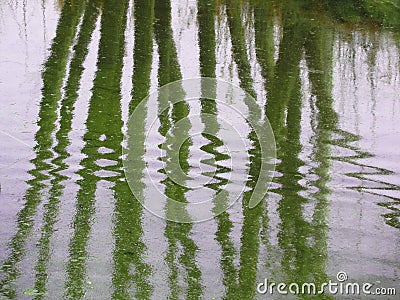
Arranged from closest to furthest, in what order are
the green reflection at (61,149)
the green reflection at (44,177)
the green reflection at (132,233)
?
the green reflection at (132,233), the green reflection at (44,177), the green reflection at (61,149)

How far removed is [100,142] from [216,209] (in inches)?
68.3

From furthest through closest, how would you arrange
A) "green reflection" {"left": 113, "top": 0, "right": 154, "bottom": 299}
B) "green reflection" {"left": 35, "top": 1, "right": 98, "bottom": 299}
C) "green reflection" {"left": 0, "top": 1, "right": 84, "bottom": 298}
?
"green reflection" {"left": 35, "top": 1, "right": 98, "bottom": 299} → "green reflection" {"left": 0, "top": 1, "right": 84, "bottom": 298} → "green reflection" {"left": 113, "top": 0, "right": 154, "bottom": 299}

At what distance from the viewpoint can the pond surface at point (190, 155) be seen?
550 centimetres

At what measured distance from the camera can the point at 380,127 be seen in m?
8.80

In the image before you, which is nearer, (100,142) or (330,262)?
(330,262)

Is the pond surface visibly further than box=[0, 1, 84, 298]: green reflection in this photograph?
Yes

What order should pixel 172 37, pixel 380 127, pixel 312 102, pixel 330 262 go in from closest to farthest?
pixel 330 262, pixel 380 127, pixel 312 102, pixel 172 37

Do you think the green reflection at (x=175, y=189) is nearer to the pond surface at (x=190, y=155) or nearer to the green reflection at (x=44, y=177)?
the pond surface at (x=190, y=155)

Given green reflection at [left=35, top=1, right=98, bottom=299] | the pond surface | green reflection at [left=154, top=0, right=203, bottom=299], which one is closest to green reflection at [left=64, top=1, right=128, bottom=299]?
the pond surface

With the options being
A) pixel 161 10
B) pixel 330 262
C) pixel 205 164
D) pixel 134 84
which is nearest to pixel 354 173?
pixel 205 164

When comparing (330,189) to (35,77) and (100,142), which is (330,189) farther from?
(35,77)

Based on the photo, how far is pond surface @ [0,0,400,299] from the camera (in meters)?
5.50

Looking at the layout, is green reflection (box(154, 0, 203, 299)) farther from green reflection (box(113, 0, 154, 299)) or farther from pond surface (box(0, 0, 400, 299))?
green reflection (box(113, 0, 154, 299))

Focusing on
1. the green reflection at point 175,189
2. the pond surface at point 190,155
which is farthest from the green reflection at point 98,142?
the green reflection at point 175,189
